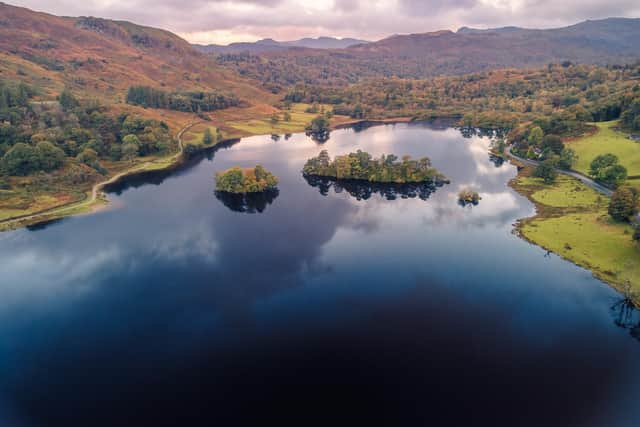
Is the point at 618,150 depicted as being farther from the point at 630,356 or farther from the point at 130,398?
the point at 130,398

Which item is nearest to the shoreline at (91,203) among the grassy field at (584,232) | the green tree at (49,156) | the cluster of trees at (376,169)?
the green tree at (49,156)

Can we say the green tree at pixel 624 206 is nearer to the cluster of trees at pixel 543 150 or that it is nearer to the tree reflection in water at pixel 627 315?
the tree reflection in water at pixel 627 315

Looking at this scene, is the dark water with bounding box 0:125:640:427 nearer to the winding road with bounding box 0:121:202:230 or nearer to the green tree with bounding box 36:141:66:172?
the winding road with bounding box 0:121:202:230

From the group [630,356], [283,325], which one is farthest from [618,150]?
[283,325]

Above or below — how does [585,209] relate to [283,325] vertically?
above

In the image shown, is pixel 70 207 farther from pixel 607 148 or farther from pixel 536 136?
A: pixel 607 148

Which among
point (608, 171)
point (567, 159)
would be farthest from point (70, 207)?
point (567, 159)
